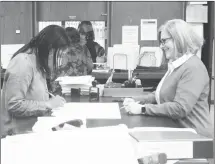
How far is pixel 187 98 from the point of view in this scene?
189 cm

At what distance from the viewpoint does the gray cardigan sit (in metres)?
1.90

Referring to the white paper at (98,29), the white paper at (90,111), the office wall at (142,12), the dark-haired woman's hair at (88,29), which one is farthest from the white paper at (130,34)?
the white paper at (90,111)

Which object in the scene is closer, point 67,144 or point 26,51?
point 67,144

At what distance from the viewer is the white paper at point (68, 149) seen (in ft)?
2.79

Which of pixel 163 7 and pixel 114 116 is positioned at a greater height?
pixel 163 7

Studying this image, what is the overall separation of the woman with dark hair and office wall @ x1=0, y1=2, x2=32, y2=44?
155 cm

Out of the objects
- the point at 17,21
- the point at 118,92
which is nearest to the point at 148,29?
the point at 17,21

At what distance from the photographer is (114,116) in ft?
5.87

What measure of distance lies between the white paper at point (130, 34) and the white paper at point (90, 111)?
3.38m

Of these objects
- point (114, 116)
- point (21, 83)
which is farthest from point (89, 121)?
point (21, 83)

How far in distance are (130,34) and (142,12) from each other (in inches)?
15.1

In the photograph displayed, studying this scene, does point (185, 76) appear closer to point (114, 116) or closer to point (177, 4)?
point (114, 116)

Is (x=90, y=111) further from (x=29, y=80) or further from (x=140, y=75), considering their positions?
(x=140, y=75)

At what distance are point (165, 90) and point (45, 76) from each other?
0.73 m
